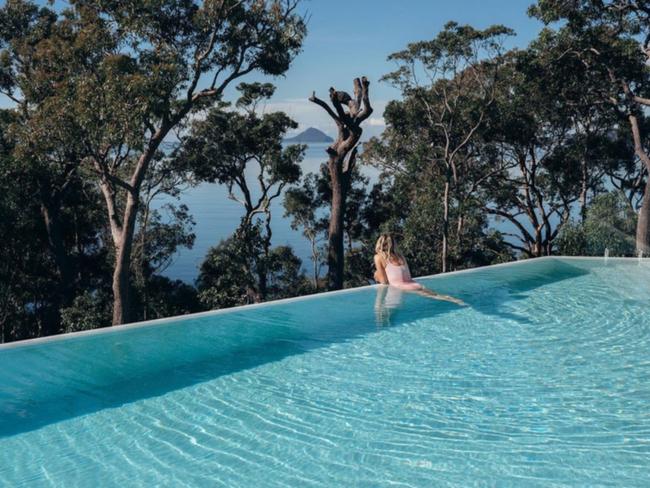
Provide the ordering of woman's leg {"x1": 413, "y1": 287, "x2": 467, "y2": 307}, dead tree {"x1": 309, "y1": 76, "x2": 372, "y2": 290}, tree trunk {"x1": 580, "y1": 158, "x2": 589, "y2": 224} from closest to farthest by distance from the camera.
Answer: woman's leg {"x1": 413, "y1": 287, "x2": 467, "y2": 307} < dead tree {"x1": 309, "y1": 76, "x2": 372, "y2": 290} < tree trunk {"x1": 580, "y1": 158, "x2": 589, "y2": 224}

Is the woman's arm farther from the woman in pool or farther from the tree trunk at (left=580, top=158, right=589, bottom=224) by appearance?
the tree trunk at (left=580, top=158, right=589, bottom=224)

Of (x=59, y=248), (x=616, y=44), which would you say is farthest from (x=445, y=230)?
(x=59, y=248)

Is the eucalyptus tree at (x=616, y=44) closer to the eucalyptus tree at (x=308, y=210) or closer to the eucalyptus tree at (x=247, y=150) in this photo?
the eucalyptus tree at (x=247, y=150)

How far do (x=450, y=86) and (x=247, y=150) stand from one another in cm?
750

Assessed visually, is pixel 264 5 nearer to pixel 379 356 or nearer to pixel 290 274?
pixel 290 274

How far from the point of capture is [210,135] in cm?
1950

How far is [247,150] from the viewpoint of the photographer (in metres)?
20.0

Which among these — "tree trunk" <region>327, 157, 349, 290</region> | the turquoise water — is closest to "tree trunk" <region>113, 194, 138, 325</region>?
"tree trunk" <region>327, 157, 349, 290</region>

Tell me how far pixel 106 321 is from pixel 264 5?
28.3ft

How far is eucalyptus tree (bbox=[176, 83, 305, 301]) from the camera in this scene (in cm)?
1931

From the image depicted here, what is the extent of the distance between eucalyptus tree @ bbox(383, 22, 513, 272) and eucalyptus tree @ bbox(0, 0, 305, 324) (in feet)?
18.3

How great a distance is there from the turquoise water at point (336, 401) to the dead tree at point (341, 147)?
6791mm

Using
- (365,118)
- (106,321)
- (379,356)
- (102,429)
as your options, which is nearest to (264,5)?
(365,118)

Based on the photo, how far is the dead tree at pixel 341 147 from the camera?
15.1 m
